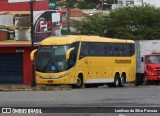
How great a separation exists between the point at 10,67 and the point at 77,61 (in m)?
10.4

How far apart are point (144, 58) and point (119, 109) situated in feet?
121

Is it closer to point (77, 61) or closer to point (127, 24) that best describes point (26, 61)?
point (77, 61)

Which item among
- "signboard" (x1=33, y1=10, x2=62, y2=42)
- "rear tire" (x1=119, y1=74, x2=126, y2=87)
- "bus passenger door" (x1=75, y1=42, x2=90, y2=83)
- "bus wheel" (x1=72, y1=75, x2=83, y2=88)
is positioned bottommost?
"rear tire" (x1=119, y1=74, x2=126, y2=87)

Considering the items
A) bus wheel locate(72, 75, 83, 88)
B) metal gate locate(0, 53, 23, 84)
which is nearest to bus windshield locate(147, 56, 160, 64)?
metal gate locate(0, 53, 23, 84)

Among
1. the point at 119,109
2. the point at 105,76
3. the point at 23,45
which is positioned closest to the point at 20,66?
the point at 23,45

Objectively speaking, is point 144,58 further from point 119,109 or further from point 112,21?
point 119,109

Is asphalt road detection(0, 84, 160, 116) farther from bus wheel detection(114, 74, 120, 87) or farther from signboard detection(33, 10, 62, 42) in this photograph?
signboard detection(33, 10, 62, 42)

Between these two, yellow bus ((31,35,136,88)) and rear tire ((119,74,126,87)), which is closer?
yellow bus ((31,35,136,88))

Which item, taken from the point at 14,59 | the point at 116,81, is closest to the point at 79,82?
the point at 116,81

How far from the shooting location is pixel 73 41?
3584cm

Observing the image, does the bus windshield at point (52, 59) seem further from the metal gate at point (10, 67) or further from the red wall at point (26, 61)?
the metal gate at point (10, 67)

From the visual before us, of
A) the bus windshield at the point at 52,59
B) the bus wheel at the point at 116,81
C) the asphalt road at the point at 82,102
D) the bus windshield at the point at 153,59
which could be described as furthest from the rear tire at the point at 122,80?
the asphalt road at the point at 82,102

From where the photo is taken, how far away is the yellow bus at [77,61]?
3566 centimetres

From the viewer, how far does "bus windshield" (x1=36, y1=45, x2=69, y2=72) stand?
3575cm
